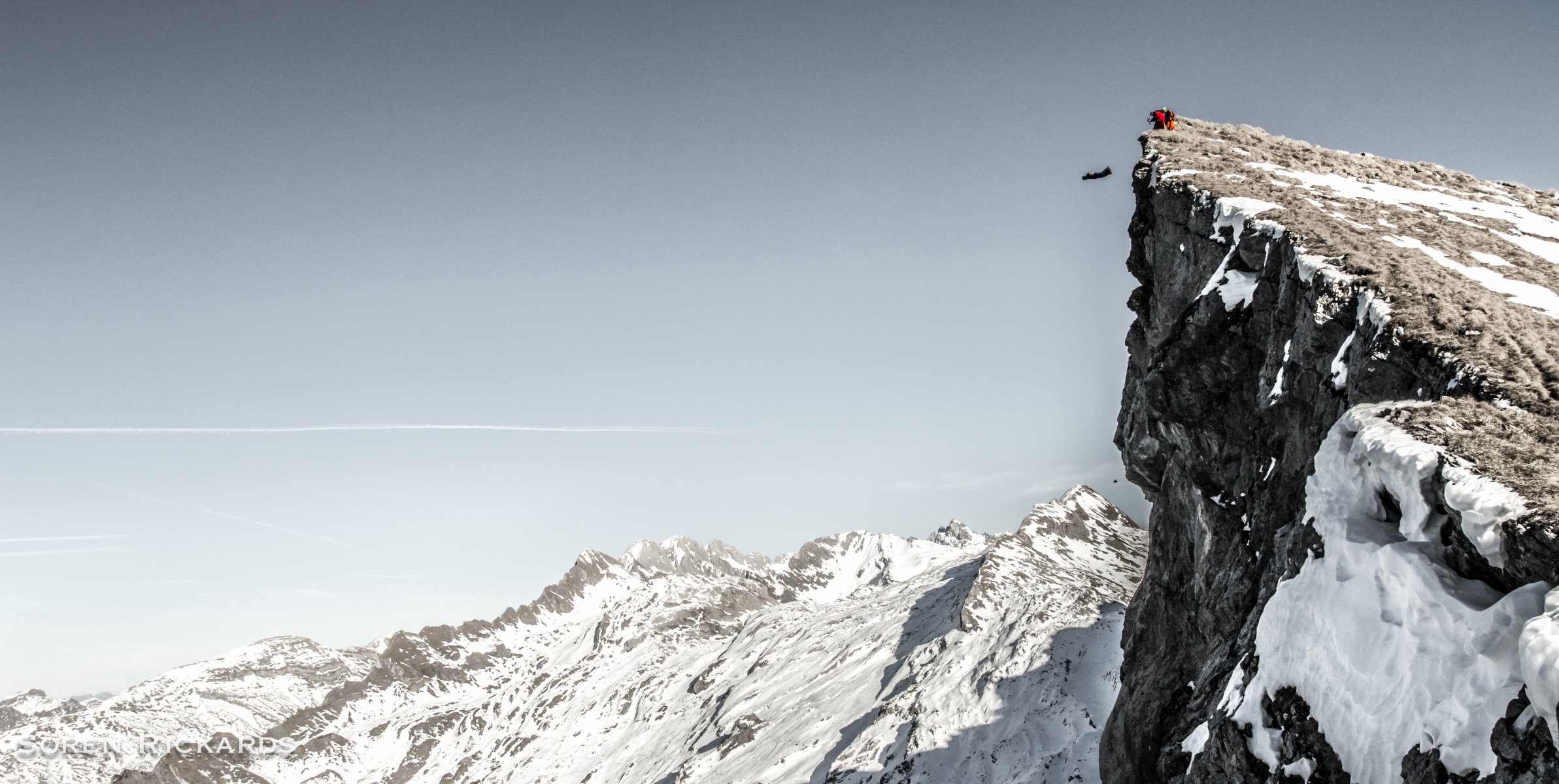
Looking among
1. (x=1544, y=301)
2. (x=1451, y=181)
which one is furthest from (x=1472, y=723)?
(x=1451, y=181)

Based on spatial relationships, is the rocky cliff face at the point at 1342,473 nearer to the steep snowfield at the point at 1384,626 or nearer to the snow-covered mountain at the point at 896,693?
the steep snowfield at the point at 1384,626

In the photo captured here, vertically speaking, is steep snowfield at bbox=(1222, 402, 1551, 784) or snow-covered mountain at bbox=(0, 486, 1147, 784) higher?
steep snowfield at bbox=(1222, 402, 1551, 784)

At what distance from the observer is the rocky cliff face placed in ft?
Answer: 42.5

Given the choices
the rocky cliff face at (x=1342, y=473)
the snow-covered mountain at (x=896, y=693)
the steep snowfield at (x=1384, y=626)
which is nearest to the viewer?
the steep snowfield at (x=1384, y=626)

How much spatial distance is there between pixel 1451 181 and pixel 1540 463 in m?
29.4

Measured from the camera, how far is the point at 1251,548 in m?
24.1

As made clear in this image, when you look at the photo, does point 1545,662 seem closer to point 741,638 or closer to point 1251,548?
point 1251,548

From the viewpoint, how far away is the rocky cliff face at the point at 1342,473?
12961 millimetres

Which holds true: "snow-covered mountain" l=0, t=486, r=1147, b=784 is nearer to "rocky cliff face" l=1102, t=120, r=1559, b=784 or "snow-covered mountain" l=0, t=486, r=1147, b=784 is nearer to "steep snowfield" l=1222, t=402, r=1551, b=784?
"rocky cliff face" l=1102, t=120, r=1559, b=784

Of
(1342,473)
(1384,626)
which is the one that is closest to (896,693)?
(1342,473)

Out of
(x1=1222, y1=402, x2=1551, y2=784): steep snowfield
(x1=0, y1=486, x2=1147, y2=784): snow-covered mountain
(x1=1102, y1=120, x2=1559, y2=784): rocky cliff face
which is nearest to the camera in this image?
(x1=1222, y1=402, x2=1551, y2=784): steep snowfield

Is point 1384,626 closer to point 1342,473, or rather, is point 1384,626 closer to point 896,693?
point 1342,473

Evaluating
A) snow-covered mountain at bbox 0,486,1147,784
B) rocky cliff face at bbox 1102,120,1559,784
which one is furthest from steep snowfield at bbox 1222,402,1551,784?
snow-covered mountain at bbox 0,486,1147,784

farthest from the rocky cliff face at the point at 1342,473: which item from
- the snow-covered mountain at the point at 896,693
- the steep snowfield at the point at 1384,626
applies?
the snow-covered mountain at the point at 896,693
